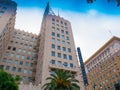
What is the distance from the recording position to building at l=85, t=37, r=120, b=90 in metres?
77.8

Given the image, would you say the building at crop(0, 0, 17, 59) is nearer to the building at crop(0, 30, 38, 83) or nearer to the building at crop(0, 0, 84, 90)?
the building at crop(0, 0, 84, 90)

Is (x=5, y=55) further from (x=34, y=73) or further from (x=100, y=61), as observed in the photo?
(x=100, y=61)

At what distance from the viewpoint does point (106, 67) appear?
8619cm

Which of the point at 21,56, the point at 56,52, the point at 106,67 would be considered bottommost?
the point at 56,52

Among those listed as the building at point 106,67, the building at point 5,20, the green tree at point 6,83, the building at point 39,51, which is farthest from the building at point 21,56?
the building at point 106,67

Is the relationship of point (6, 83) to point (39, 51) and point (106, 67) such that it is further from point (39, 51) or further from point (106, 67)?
point (106, 67)

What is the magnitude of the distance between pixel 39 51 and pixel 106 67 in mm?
46260

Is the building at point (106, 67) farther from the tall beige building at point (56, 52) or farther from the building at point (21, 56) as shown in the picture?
the building at point (21, 56)

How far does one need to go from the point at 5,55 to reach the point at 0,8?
19770 millimetres

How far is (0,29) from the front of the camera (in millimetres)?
49938

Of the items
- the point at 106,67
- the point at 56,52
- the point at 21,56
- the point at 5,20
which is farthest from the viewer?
the point at 106,67

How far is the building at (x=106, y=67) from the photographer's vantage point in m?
77.8

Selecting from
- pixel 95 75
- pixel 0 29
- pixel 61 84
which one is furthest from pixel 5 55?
pixel 95 75

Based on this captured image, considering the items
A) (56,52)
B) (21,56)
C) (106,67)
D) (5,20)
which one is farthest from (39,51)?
(106,67)
